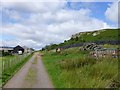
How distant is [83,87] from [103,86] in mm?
941

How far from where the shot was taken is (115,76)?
16250 millimetres

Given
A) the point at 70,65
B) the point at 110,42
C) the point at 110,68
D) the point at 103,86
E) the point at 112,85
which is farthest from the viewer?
the point at 110,42

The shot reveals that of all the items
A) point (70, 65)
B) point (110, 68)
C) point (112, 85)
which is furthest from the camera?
point (70, 65)

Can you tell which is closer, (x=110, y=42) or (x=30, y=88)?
(x=30, y=88)

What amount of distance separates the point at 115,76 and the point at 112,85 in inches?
42.7

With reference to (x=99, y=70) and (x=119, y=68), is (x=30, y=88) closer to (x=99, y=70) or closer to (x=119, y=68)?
(x=99, y=70)

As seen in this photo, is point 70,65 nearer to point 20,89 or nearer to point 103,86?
point 20,89

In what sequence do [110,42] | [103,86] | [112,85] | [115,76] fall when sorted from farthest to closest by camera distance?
1. [110,42]
2. [115,76]
3. [112,85]
4. [103,86]

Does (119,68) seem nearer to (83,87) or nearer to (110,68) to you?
(110,68)

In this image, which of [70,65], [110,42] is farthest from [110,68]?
[110,42]

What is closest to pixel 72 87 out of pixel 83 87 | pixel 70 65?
pixel 83 87

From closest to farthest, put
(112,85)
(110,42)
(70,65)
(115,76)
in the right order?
(112,85) → (115,76) → (70,65) → (110,42)

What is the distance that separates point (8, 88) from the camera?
1723cm

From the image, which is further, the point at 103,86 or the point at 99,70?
the point at 99,70
